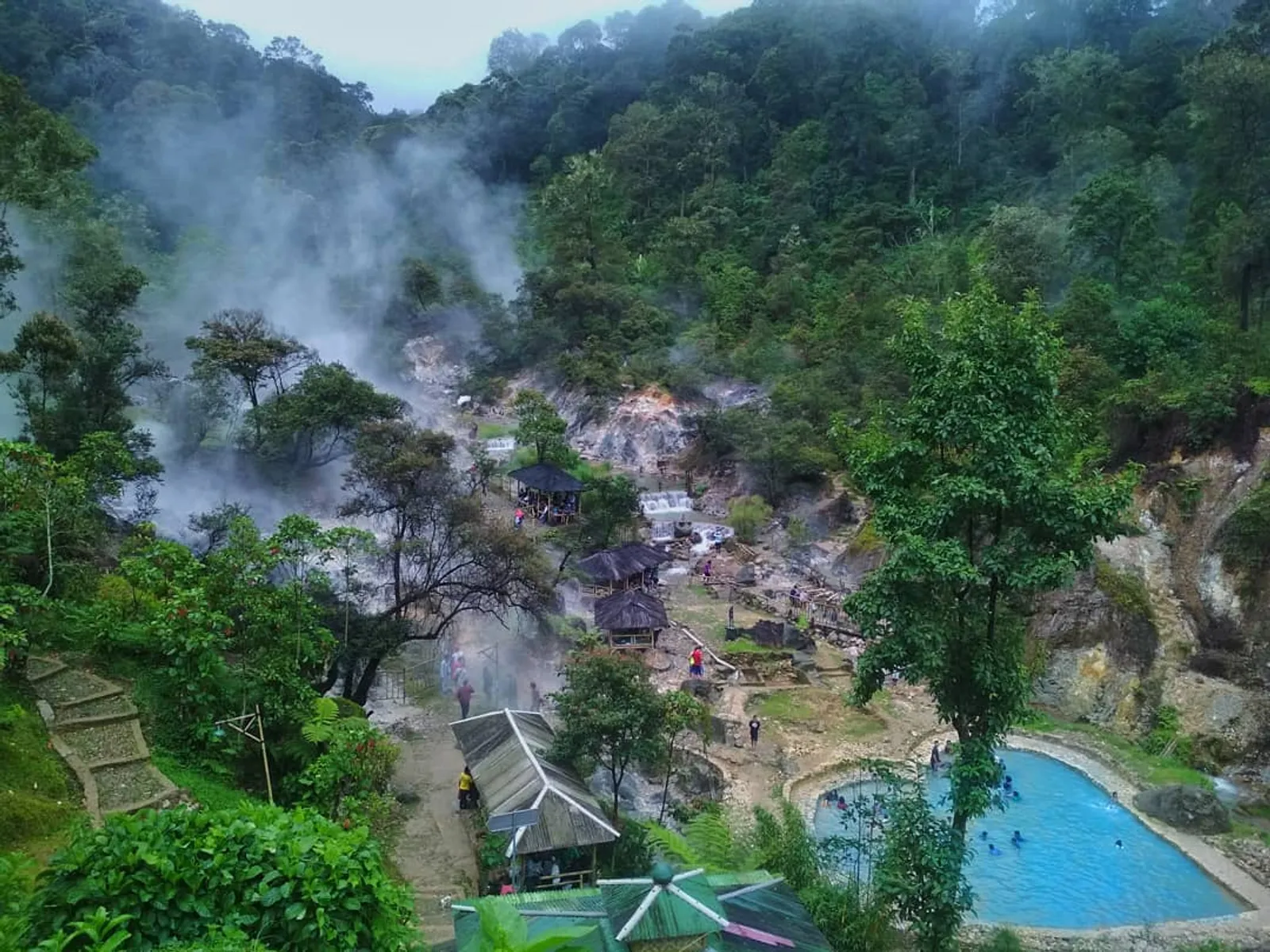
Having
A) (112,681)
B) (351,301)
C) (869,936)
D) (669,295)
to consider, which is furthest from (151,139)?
(869,936)

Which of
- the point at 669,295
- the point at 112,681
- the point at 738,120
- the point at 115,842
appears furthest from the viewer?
the point at 738,120

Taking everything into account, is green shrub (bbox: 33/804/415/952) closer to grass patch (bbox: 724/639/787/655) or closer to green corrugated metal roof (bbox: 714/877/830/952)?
green corrugated metal roof (bbox: 714/877/830/952)

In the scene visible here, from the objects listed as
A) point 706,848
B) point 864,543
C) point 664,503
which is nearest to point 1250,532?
point 864,543

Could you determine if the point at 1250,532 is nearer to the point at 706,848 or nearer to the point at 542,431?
the point at 706,848

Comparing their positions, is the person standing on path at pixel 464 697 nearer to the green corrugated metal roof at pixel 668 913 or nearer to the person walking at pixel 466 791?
the person walking at pixel 466 791

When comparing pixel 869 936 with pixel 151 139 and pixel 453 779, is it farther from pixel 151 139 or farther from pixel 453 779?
pixel 151 139

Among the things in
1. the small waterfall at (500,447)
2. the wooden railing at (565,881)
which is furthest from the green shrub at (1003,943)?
the small waterfall at (500,447)
